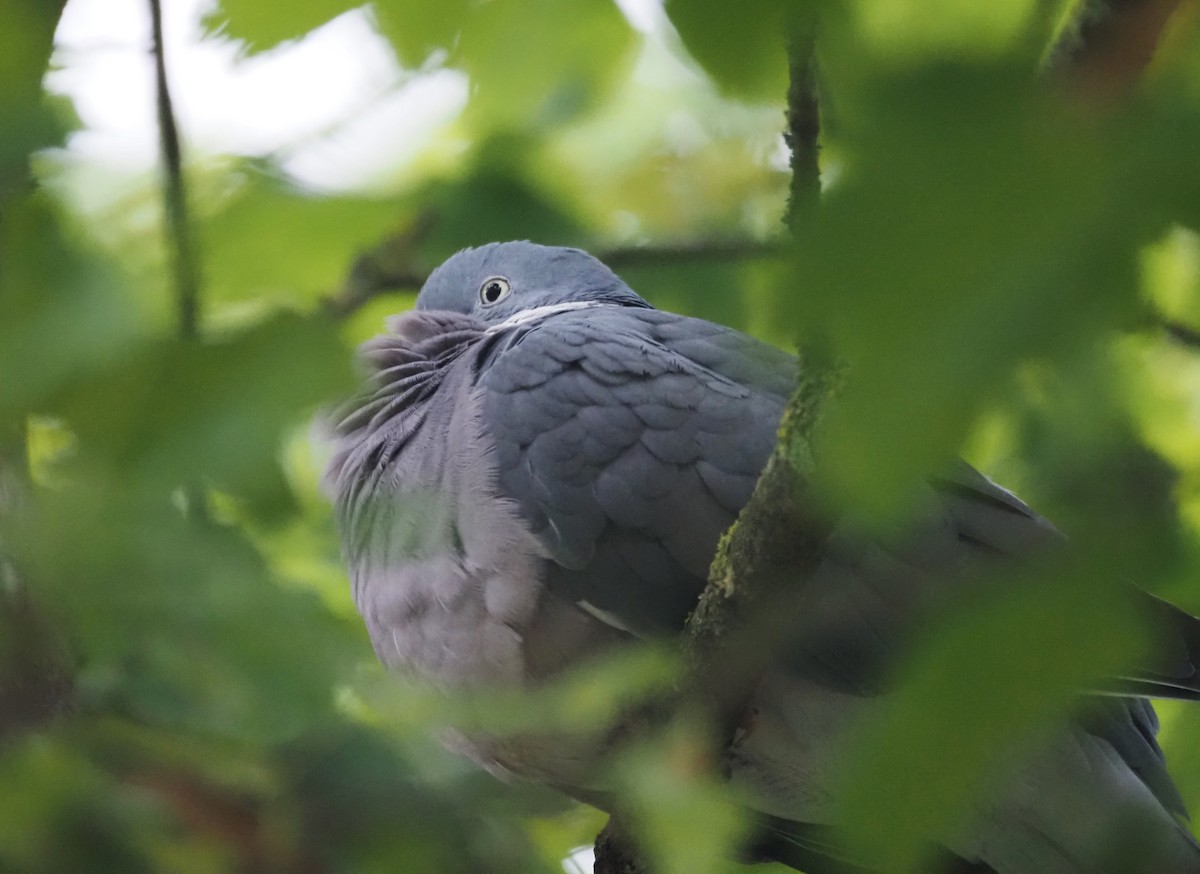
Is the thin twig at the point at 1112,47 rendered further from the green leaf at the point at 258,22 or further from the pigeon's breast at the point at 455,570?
the pigeon's breast at the point at 455,570

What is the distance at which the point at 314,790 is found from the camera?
0.84m

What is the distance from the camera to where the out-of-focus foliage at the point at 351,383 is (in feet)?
1.34

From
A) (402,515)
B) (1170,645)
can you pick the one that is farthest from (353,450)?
(1170,645)

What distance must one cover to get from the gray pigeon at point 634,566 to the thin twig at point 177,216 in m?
1.18

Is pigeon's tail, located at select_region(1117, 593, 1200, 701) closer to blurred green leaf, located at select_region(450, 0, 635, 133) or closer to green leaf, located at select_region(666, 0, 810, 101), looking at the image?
blurred green leaf, located at select_region(450, 0, 635, 133)

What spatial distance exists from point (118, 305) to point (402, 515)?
23.3 inches

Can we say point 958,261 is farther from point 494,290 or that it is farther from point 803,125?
point 494,290

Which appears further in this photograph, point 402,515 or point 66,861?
point 402,515

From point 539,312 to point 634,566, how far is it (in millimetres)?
869

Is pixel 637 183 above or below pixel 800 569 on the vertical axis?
below

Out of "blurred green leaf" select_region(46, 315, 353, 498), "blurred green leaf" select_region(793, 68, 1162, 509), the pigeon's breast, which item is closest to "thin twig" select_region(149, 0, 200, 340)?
"blurred green leaf" select_region(46, 315, 353, 498)

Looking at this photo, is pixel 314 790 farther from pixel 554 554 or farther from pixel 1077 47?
pixel 554 554

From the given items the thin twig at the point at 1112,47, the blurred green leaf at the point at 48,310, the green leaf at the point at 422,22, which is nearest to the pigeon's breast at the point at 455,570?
the blurred green leaf at the point at 48,310

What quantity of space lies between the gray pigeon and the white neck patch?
0.21 m
